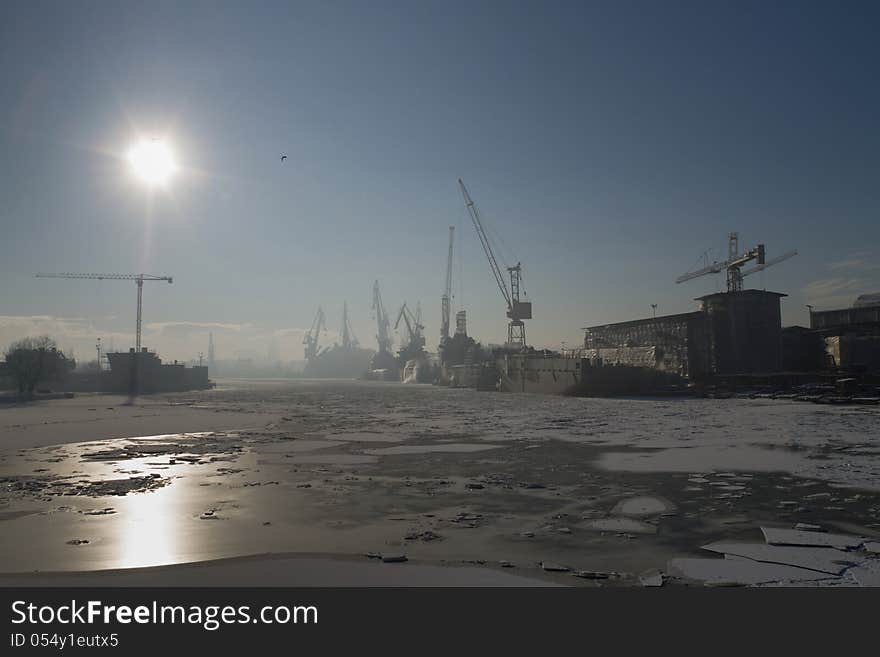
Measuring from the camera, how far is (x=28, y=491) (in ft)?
49.8

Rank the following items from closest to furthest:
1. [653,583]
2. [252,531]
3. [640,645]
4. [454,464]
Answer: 1. [640,645]
2. [653,583]
3. [252,531]
4. [454,464]

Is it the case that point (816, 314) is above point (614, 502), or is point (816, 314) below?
above

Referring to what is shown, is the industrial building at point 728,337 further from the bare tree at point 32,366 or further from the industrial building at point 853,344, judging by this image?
the bare tree at point 32,366

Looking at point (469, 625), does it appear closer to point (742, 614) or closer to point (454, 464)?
point (742, 614)

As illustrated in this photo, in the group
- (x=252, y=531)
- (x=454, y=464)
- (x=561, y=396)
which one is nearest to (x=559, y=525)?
(x=252, y=531)

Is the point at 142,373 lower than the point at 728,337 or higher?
lower

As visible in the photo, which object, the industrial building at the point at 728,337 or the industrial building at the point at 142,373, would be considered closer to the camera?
the industrial building at the point at 728,337

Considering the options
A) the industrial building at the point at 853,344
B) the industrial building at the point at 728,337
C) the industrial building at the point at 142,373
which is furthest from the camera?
the industrial building at the point at 142,373

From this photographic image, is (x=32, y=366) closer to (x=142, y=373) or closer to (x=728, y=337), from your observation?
(x=142, y=373)

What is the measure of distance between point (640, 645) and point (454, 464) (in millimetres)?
13522

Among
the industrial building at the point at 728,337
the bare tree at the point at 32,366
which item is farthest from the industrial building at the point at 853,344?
the bare tree at the point at 32,366

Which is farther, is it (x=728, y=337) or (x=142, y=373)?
(x=142, y=373)

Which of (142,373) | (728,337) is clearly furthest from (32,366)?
(728,337)

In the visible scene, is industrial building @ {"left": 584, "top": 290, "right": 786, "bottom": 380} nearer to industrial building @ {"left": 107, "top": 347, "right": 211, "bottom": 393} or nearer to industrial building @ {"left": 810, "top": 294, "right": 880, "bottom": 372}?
industrial building @ {"left": 810, "top": 294, "right": 880, "bottom": 372}
